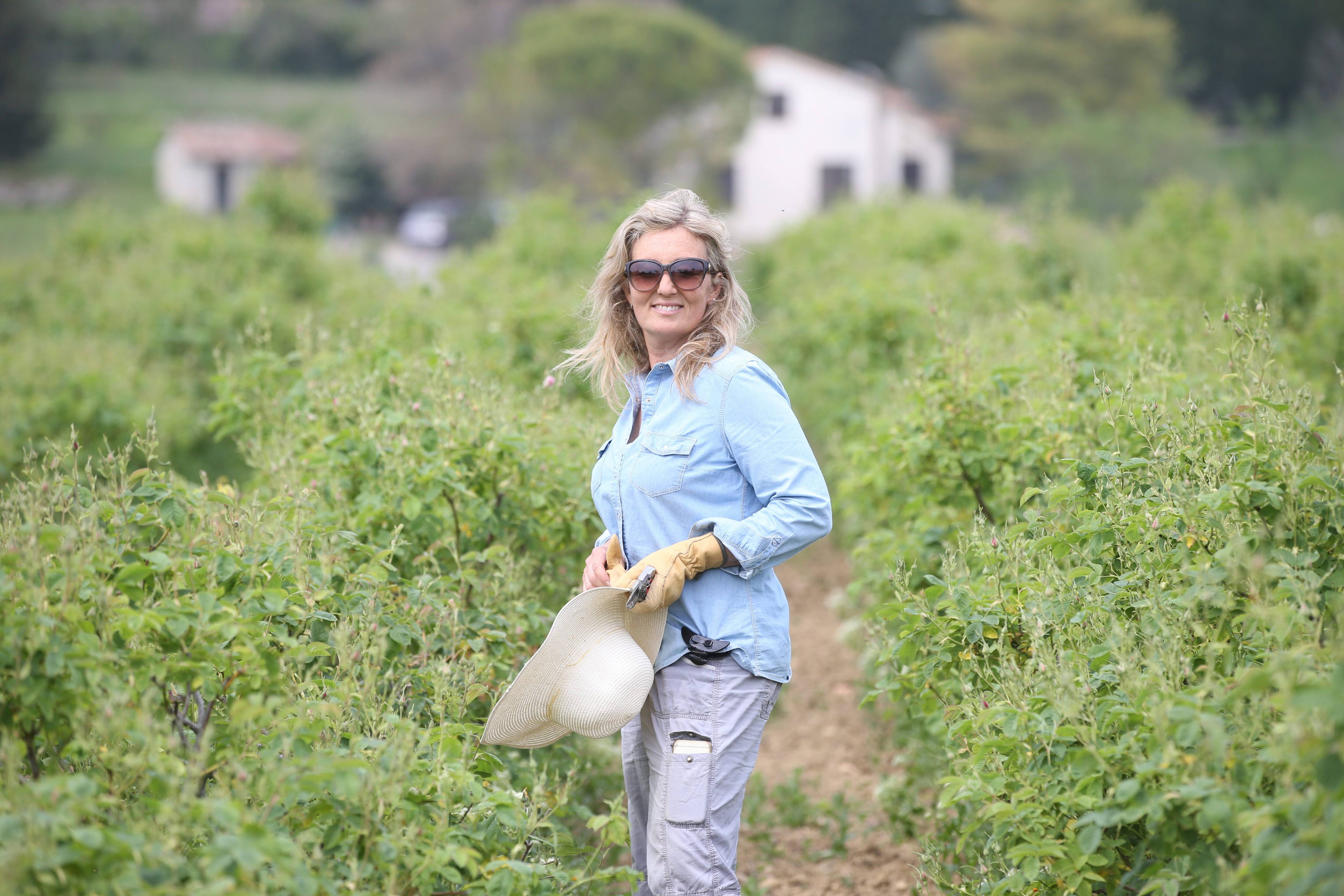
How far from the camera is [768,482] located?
262cm

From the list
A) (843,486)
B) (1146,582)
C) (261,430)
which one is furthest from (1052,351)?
(261,430)

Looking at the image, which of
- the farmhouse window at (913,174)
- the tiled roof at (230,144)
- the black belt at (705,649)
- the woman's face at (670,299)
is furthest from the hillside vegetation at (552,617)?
the tiled roof at (230,144)

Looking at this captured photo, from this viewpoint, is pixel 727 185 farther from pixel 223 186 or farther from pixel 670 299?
pixel 670 299

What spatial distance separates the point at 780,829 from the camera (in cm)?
461

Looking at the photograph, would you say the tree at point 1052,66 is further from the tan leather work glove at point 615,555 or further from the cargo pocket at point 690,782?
the cargo pocket at point 690,782

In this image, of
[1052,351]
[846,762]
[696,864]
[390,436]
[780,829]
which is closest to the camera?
[696,864]

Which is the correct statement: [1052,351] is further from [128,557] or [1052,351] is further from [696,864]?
[128,557]

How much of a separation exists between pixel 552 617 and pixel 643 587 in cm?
112

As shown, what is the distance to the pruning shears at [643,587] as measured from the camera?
2529 mm

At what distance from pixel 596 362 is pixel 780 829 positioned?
2.29 metres

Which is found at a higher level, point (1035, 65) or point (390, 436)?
point (1035, 65)

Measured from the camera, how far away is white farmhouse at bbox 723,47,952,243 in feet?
141

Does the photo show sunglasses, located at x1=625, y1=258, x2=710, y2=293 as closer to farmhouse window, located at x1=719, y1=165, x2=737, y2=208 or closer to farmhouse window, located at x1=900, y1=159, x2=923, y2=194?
farmhouse window, located at x1=719, y1=165, x2=737, y2=208

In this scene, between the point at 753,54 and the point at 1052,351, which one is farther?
the point at 753,54
